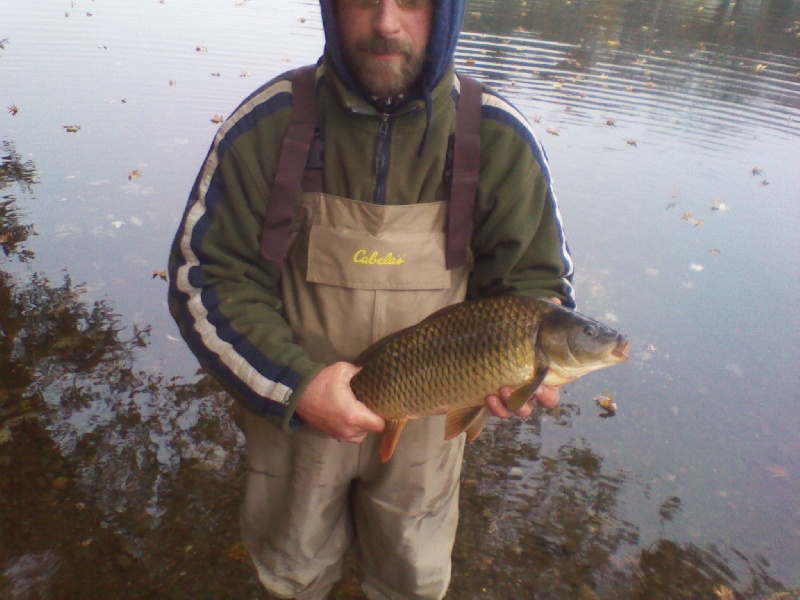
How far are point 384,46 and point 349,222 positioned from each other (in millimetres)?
564

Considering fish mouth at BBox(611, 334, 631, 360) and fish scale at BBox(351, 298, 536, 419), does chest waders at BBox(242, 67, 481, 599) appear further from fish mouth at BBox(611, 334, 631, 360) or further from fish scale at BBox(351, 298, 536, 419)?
fish mouth at BBox(611, 334, 631, 360)

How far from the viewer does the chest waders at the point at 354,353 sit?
6.66 ft

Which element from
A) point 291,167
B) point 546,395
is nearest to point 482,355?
point 546,395

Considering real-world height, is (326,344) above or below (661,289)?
above

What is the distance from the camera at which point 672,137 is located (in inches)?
359

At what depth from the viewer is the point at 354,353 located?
7.05ft

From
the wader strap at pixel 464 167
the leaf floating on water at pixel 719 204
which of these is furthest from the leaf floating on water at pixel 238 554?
the leaf floating on water at pixel 719 204

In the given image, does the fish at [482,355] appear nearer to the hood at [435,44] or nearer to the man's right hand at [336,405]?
the man's right hand at [336,405]

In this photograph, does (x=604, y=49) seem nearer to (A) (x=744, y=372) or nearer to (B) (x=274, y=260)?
(A) (x=744, y=372)

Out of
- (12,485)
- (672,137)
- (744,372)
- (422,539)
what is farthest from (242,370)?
(672,137)

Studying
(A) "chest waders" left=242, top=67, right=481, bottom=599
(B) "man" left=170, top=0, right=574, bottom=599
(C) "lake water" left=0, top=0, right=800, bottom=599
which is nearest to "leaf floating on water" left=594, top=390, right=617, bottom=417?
(C) "lake water" left=0, top=0, right=800, bottom=599

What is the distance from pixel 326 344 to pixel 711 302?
4.24 metres

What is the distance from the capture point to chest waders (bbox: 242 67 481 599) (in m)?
2.03

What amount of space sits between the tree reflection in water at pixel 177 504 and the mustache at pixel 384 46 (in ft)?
7.75
